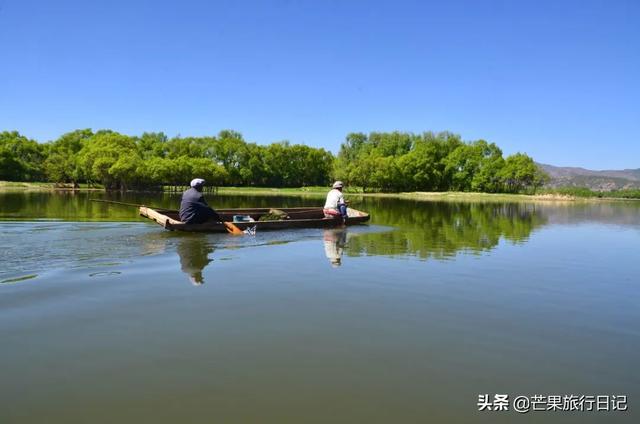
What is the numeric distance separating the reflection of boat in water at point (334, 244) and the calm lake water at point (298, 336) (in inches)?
14.2

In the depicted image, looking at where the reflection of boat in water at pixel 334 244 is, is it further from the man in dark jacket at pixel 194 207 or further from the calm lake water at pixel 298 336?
the man in dark jacket at pixel 194 207

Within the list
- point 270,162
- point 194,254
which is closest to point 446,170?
point 270,162

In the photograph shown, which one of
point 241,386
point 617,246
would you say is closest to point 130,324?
point 241,386

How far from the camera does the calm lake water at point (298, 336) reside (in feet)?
16.0

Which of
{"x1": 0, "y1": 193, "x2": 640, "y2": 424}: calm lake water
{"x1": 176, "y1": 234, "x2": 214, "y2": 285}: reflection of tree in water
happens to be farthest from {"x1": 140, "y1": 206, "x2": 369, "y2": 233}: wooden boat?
{"x1": 0, "y1": 193, "x2": 640, "y2": 424}: calm lake water

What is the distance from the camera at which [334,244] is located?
56.2 ft

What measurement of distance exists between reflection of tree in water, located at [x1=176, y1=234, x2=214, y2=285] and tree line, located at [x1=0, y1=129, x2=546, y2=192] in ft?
256

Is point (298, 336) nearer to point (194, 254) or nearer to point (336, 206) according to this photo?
point (194, 254)

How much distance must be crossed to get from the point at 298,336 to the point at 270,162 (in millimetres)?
128447

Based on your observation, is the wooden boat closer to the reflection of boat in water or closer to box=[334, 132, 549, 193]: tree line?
the reflection of boat in water

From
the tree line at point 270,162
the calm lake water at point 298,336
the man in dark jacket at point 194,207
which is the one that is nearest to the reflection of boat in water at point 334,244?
the calm lake water at point 298,336

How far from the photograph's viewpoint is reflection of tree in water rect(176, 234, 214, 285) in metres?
11.1

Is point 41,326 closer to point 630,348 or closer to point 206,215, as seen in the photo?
point 630,348

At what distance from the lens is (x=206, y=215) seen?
1784cm
